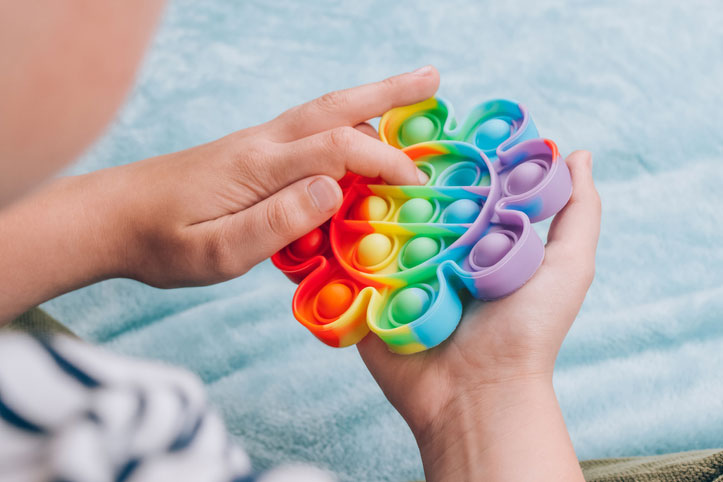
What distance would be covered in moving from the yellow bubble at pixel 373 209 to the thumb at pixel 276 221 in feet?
0.15

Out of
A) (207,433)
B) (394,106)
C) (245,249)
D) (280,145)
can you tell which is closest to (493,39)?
(394,106)

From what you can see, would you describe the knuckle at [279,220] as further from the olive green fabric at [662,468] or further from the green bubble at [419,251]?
the olive green fabric at [662,468]

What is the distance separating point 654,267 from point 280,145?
56 cm

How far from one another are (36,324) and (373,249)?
0.41 m

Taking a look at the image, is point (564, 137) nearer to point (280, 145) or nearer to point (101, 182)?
point (280, 145)

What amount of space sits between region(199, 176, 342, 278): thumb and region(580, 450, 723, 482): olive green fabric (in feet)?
1.35

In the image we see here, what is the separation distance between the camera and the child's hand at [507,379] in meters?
0.64

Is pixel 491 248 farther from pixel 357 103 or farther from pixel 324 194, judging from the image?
pixel 357 103

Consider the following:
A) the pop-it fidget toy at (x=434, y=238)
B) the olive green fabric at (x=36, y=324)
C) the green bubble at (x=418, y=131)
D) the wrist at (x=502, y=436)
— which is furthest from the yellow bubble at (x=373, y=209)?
the olive green fabric at (x=36, y=324)

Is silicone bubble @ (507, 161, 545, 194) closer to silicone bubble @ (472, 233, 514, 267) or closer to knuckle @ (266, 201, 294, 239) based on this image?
silicone bubble @ (472, 233, 514, 267)

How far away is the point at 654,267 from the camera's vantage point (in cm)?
91

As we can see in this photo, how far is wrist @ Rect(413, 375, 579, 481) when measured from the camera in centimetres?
62

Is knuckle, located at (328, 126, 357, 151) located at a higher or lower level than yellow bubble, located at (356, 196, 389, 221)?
higher

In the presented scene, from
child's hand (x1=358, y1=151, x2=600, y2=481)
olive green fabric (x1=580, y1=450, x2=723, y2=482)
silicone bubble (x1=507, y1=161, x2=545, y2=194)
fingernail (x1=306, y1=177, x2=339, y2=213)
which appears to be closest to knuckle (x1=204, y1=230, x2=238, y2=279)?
fingernail (x1=306, y1=177, x2=339, y2=213)
